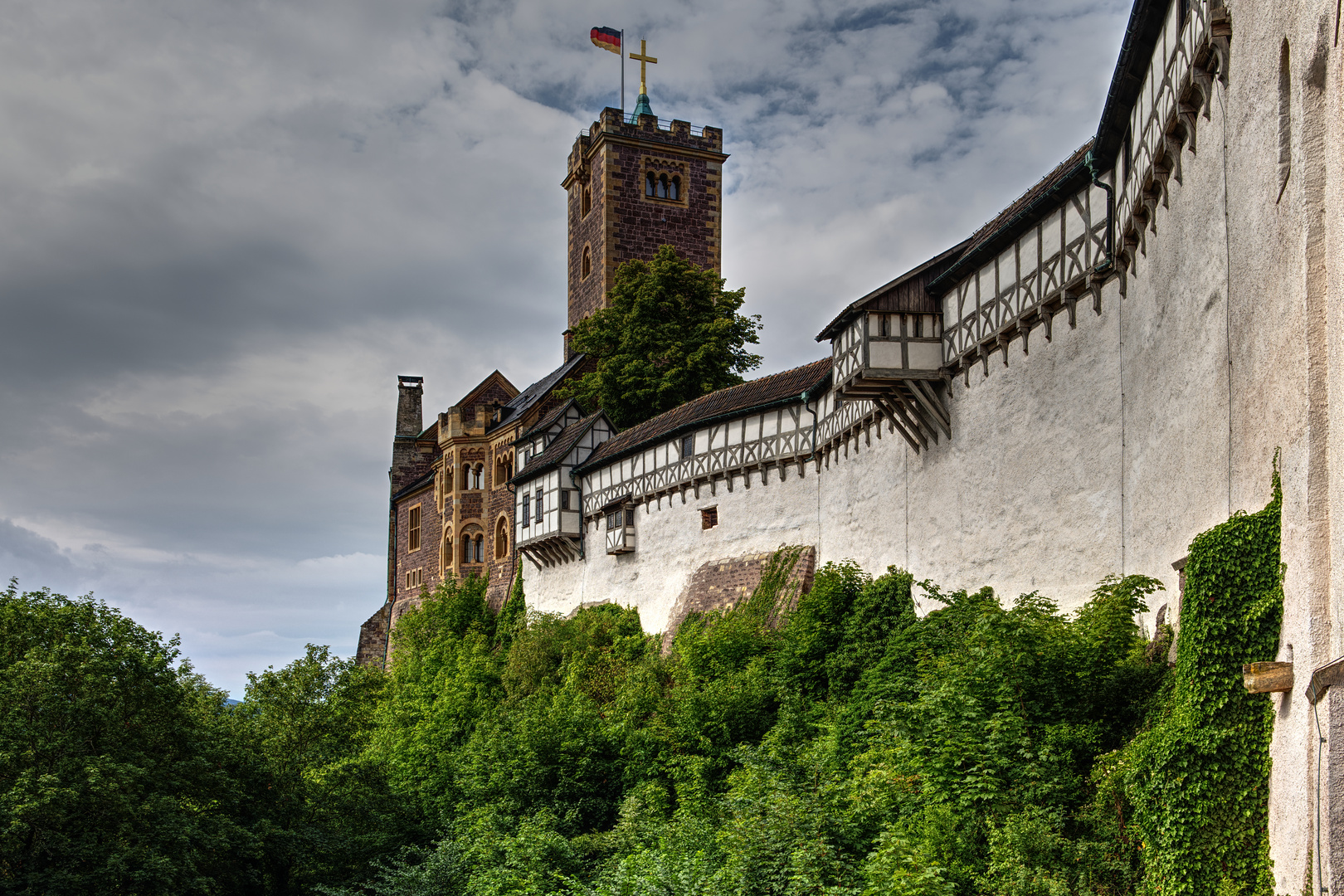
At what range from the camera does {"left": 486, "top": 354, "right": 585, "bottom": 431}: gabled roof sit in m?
45.8

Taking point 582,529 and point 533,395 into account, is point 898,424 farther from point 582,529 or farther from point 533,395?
point 533,395

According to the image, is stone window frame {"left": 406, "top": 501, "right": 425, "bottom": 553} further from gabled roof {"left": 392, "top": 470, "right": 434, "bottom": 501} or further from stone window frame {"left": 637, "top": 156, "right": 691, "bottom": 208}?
stone window frame {"left": 637, "top": 156, "right": 691, "bottom": 208}

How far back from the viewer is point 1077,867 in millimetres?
11312

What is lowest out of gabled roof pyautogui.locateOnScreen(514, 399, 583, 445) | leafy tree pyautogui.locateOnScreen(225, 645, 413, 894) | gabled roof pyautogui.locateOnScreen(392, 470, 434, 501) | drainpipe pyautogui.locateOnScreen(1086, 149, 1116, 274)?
leafy tree pyautogui.locateOnScreen(225, 645, 413, 894)

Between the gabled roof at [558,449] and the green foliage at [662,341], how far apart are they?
4.32ft

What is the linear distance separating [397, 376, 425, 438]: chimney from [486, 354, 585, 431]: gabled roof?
39.7ft

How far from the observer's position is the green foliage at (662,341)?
40594mm

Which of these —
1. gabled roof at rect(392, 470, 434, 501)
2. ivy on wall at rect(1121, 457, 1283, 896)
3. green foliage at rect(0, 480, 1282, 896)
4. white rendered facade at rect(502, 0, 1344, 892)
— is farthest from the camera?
gabled roof at rect(392, 470, 434, 501)

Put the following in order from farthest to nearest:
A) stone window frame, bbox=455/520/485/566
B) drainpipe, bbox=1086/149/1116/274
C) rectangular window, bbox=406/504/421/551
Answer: rectangular window, bbox=406/504/421/551 → stone window frame, bbox=455/520/485/566 → drainpipe, bbox=1086/149/1116/274

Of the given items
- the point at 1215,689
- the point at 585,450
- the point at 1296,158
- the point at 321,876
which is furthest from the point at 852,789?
the point at 585,450

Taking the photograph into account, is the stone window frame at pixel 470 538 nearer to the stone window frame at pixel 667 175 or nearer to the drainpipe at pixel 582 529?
the drainpipe at pixel 582 529

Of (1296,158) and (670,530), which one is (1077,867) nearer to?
(1296,158)

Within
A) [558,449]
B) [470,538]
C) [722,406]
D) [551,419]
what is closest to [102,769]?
[722,406]

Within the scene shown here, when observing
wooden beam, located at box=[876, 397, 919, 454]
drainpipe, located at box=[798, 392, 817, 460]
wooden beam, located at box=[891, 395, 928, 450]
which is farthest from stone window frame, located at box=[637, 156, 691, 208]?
wooden beam, located at box=[891, 395, 928, 450]
